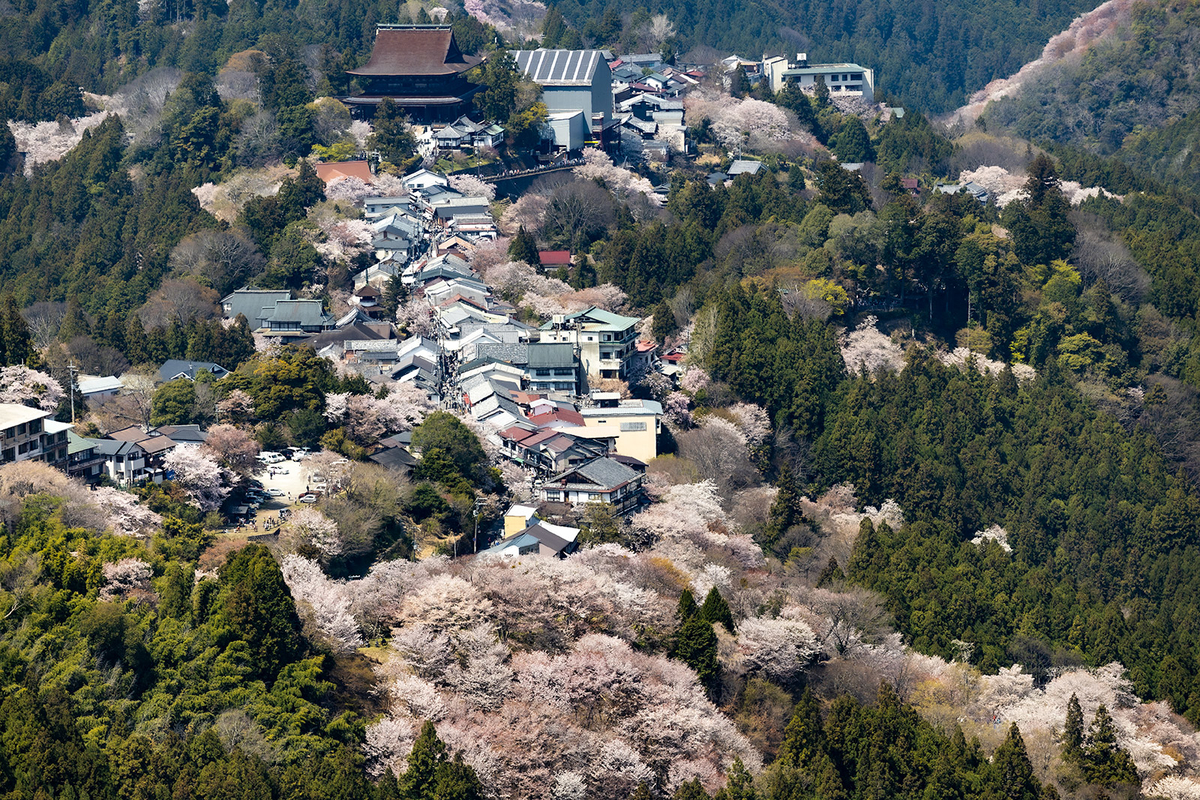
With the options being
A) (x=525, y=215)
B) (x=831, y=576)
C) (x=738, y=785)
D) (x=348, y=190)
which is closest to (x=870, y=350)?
(x=525, y=215)

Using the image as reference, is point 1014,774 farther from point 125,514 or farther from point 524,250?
point 524,250

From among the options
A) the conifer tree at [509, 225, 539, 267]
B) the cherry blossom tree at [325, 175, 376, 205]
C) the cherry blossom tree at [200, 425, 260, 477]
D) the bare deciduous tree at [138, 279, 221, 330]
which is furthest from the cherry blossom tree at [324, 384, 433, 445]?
the cherry blossom tree at [325, 175, 376, 205]

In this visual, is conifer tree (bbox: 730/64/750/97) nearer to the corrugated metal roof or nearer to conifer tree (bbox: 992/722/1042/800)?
the corrugated metal roof

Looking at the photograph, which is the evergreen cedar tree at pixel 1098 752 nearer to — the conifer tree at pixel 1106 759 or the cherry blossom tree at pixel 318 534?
the conifer tree at pixel 1106 759

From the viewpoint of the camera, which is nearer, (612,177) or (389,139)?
(389,139)

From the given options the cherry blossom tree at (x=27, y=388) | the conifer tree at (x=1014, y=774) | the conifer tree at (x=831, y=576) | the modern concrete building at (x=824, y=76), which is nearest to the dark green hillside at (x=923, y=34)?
the modern concrete building at (x=824, y=76)

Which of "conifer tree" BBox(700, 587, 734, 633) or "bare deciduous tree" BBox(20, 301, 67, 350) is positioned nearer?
"conifer tree" BBox(700, 587, 734, 633)
